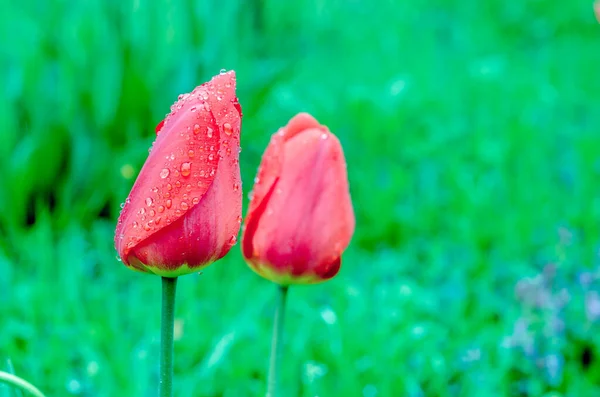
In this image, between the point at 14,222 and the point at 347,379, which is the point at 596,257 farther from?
the point at 14,222

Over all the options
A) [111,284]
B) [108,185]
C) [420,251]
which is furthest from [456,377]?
[108,185]

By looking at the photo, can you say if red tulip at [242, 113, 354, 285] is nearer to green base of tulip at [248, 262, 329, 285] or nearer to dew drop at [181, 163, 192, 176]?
green base of tulip at [248, 262, 329, 285]

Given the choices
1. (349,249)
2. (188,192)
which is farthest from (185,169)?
(349,249)

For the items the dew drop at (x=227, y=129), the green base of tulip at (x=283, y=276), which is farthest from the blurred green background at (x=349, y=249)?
the dew drop at (x=227, y=129)

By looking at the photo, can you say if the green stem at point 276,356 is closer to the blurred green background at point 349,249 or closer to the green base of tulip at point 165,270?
the green base of tulip at point 165,270

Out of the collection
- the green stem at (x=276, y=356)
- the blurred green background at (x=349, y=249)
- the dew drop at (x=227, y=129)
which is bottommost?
the blurred green background at (x=349, y=249)

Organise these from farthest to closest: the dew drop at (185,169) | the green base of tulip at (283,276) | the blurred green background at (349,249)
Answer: the blurred green background at (349,249) < the green base of tulip at (283,276) < the dew drop at (185,169)

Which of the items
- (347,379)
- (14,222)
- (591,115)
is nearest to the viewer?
(347,379)
